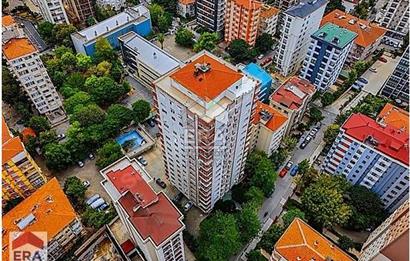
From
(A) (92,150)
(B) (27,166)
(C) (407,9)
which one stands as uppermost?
(C) (407,9)

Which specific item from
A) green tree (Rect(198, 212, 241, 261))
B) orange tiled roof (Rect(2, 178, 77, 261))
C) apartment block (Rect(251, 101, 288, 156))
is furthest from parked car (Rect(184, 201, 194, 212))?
orange tiled roof (Rect(2, 178, 77, 261))

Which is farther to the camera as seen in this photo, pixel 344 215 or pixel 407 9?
pixel 407 9

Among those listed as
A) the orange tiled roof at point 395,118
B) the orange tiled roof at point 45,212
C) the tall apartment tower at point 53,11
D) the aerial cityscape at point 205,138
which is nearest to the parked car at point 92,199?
the aerial cityscape at point 205,138

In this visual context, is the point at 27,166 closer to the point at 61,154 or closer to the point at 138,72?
the point at 61,154

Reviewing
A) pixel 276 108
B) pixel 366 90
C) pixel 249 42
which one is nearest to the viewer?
pixel 276 108

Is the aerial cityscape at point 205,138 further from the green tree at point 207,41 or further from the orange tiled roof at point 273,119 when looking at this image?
the green tree at point 207,41

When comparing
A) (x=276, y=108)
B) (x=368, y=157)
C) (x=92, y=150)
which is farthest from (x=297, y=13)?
(x=92, y=150)

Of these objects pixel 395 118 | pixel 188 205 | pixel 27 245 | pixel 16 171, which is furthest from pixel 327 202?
pixel 16 171

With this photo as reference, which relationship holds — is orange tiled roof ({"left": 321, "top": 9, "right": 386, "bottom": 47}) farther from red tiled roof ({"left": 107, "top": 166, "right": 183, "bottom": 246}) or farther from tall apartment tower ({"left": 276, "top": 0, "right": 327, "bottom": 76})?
red tiled roof ({"left": 107, "top": 166, "right": 183, "bottom": 246})
